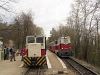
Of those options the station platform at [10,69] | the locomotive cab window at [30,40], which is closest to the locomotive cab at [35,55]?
the locomotive cab window at [30,40]

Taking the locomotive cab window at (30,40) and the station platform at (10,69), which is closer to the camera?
the station platform at (10,69)

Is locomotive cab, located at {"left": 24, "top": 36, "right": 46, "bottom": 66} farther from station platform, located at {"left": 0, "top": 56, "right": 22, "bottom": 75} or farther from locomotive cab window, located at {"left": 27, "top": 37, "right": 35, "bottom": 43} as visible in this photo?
station platform, located at {"left": 0, "top": 56, "right": 22, "bottom": 75}

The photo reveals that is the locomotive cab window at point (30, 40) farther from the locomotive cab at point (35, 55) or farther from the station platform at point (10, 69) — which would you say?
the station platform at point (10, 69)

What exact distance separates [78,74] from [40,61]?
6.76 meters

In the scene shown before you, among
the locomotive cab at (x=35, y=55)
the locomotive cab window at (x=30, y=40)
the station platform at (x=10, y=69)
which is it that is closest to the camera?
the station platform at (x=10, y=69)

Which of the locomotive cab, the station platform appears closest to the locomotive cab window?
the locomotive cab

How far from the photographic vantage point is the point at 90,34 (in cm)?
4772

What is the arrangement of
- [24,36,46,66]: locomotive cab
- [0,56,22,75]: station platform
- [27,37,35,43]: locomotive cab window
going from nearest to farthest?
[0,56,22,75]: station platform < [24,36,46,66]: locomotive cab < [27,37,35,43]: locomotive cab window

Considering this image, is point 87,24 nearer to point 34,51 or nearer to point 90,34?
point 90,34

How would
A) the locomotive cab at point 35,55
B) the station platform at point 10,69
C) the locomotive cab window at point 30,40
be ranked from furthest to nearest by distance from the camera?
the locomotive cab window at point 30,40 → the locomotive cab at point 35,55 → the station platform at point 10,69

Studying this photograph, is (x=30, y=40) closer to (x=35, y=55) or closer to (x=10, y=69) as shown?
(x=35, y=55)

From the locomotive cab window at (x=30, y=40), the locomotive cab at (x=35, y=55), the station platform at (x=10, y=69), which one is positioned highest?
the locomotive cab window at (x=30, y=40)

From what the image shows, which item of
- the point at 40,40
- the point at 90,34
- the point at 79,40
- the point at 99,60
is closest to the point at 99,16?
the point at 99,60

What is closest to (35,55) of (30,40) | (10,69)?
(30,40)
